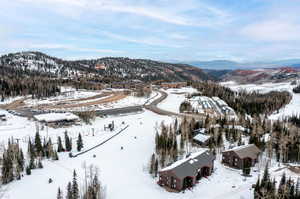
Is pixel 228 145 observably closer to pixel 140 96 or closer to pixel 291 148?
pixel 291 148

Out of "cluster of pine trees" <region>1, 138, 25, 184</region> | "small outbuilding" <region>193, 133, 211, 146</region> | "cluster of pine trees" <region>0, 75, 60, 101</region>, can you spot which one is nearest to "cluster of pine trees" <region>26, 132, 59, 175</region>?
"cluster of pine trees" <region>1, 138, 25, 184</region>

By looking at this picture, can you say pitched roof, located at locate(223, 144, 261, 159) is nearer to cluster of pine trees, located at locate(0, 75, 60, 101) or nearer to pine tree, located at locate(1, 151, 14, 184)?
pine tree, located at locate(1, 151, 14, 184)

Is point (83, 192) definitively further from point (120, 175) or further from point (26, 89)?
point (26, 89)

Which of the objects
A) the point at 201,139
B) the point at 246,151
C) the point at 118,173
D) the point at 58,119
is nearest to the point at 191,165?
the point at 118,173

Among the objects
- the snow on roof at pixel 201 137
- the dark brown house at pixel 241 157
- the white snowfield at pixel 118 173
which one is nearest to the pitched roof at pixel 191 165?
the white snowfield at pixel 118 173

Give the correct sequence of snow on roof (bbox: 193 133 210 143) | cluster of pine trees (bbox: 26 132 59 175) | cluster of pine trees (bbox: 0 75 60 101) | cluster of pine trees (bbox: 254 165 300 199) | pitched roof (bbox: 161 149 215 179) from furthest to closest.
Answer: cluster of pine trees (bbox: 0 75 60 101) → snow on roof (bbox: 193 133 210 143) → cluster of pine trees (bbox: 26 132 59 175) → pitched roof (bbox: 161 149 215 179) → cluster of pine trees (bbox: 254 165 300 199)

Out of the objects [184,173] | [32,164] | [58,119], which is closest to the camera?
[184,173]

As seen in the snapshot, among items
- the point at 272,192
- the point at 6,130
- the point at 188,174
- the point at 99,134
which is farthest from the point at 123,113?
the point at 272,192
